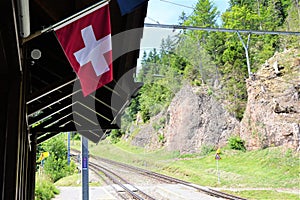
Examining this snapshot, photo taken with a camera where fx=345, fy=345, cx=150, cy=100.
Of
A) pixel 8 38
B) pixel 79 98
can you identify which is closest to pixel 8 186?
pixel 8 38

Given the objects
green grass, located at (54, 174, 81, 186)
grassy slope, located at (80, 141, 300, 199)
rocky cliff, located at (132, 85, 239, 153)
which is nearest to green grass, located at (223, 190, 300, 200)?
grassy slope, located at (80, 141, 300, 199)

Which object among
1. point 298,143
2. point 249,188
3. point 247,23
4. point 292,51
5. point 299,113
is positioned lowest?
point 249,188

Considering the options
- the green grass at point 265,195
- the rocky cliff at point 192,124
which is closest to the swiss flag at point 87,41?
the green grass at point 265,195

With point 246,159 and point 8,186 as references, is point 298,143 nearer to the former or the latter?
point 246,159

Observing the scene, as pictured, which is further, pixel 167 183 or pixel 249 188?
pixel 167 183

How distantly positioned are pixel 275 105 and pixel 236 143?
3321 millimetres

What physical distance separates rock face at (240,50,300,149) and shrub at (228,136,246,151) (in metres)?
0.34

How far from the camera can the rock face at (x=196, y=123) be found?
23375 mm

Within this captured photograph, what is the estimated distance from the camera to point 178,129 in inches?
1001

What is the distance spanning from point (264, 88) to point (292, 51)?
2915mm

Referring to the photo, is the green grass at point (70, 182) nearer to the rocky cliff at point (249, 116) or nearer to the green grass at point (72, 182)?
the green grass at point (72, 182)

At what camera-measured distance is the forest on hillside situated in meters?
26.1

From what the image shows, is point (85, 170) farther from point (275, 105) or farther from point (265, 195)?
point (275, 105)

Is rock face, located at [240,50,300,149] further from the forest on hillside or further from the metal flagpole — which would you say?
the metal flagpole
